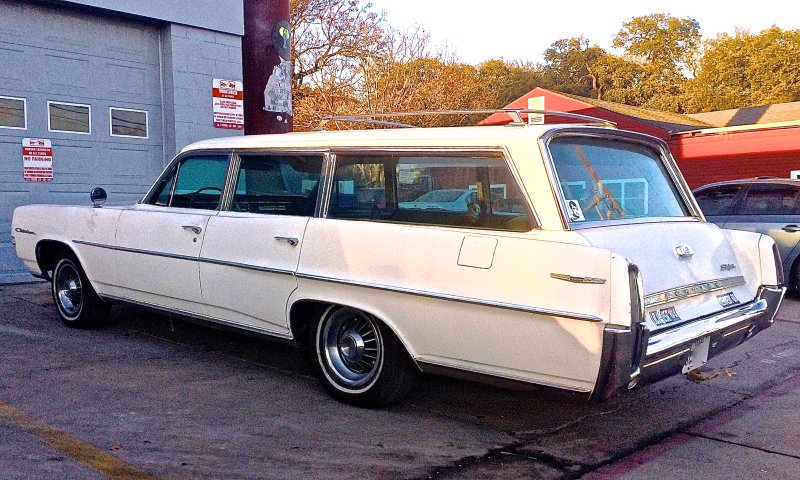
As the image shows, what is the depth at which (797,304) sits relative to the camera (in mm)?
9266

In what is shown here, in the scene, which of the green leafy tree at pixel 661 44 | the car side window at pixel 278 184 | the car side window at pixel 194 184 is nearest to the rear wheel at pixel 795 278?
the car side window at pixel 278 184

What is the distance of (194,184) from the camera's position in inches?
237

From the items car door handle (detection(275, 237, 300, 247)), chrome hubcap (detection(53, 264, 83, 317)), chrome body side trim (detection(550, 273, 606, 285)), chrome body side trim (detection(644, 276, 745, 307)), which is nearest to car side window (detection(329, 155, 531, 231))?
car door handle (detection(275, 237, 300, 247))

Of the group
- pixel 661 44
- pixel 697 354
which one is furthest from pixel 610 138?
pixel 661 44

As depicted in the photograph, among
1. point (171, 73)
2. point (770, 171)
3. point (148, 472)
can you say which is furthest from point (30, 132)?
point (770, 171)

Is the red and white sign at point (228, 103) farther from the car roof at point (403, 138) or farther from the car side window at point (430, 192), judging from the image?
the car side window at point (430, 192)

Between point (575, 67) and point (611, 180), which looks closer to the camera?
point (611, 180)

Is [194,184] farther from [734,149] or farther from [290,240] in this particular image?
[734,149]

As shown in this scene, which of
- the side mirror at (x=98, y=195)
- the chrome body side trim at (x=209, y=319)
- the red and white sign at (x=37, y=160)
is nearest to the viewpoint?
the chrome body side trim at (x=209, y=319)

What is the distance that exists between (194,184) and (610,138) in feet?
10.3

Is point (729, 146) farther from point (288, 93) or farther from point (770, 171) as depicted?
point (288, 93)

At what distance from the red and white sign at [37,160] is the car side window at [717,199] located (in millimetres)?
8352

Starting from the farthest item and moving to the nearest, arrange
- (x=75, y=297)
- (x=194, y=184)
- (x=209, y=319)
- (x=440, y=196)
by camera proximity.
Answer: (x=75, y=297)
(x=194, y=184)
(x=209, y=319)
(x=440, y=196)

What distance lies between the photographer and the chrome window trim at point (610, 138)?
162 inches
